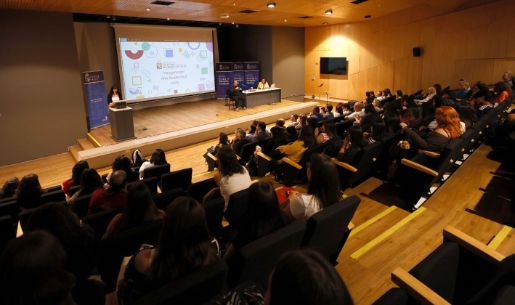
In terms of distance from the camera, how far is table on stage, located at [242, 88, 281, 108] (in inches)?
478

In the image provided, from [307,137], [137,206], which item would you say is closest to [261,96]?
[307,137]

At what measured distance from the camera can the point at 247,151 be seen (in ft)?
18.6

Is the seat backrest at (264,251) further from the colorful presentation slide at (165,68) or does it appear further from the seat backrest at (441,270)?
the colorful presentation slide at (165,68)

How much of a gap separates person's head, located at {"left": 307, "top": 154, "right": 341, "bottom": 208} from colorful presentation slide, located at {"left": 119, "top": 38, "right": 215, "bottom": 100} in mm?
10563

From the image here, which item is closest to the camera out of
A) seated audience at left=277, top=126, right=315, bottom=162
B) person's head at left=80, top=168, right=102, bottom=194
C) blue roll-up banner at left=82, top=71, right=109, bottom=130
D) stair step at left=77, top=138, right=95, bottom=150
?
person's head at left=80, top=168, right=102, bottom=194

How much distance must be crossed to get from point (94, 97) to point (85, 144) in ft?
5.97

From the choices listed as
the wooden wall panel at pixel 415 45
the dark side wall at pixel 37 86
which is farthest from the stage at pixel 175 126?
the wooden wall panel at pixel 415 45

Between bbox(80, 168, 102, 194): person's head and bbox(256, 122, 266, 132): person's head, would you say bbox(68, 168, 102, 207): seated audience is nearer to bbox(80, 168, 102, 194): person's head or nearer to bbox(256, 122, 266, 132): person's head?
bbox(80, 168, 102, 194): person's head

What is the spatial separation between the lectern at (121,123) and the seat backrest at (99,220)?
18.5 feet

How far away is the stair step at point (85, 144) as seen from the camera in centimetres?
827

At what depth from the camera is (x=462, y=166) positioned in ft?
16.4

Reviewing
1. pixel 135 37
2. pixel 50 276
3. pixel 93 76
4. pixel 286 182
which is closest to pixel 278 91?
pixel 135 37

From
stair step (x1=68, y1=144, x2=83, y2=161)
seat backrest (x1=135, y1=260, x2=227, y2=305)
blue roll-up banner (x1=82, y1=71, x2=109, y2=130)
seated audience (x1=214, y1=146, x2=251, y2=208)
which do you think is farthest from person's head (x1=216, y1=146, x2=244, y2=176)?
blue roll-up banner (x1=82, y1=71, x2=109, y2=130)

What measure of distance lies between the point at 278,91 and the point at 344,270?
431 inches
